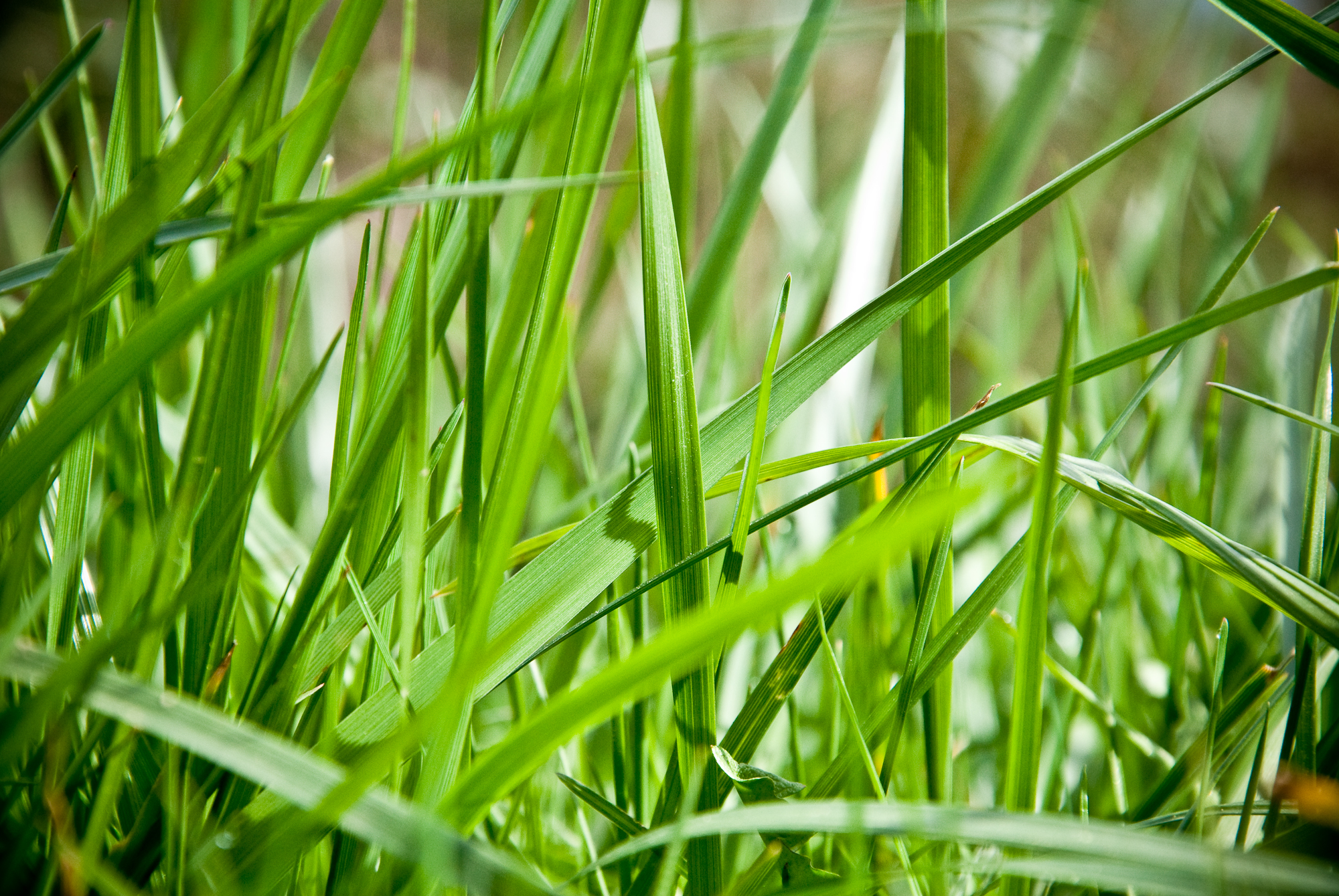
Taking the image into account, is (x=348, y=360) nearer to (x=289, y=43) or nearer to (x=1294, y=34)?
(x=289, y=43)

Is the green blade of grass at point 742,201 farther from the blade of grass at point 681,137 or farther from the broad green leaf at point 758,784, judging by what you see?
the broad green leaf at point 758,784

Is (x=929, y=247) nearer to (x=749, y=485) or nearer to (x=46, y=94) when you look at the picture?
(x=749, y=485)

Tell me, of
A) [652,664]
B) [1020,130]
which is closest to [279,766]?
[652,664]

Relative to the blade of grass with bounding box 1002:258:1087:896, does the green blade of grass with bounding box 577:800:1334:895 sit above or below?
below

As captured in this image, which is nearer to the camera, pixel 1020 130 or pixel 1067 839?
pixel 1067 839

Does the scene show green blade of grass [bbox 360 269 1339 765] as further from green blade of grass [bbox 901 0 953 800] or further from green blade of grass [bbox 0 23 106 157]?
green blade of grass [bbox 0 23 106 157]

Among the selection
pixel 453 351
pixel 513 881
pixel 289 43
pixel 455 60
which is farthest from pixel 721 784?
pixel 455 60

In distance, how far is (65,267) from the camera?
0.41 feet

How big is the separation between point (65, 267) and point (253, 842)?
3.8 inches

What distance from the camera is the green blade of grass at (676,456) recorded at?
0.45 feet

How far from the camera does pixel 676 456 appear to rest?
0.45 feet

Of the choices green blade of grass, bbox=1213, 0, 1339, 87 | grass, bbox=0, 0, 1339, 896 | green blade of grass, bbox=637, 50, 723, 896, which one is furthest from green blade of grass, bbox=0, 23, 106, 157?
green blade of grass, bbox=1213, 0, 1339, 87

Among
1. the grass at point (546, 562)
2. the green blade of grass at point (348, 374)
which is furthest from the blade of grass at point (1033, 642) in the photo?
the green blade of grass at point (348, 374)

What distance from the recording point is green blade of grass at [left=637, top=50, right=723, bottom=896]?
0.45 feet
